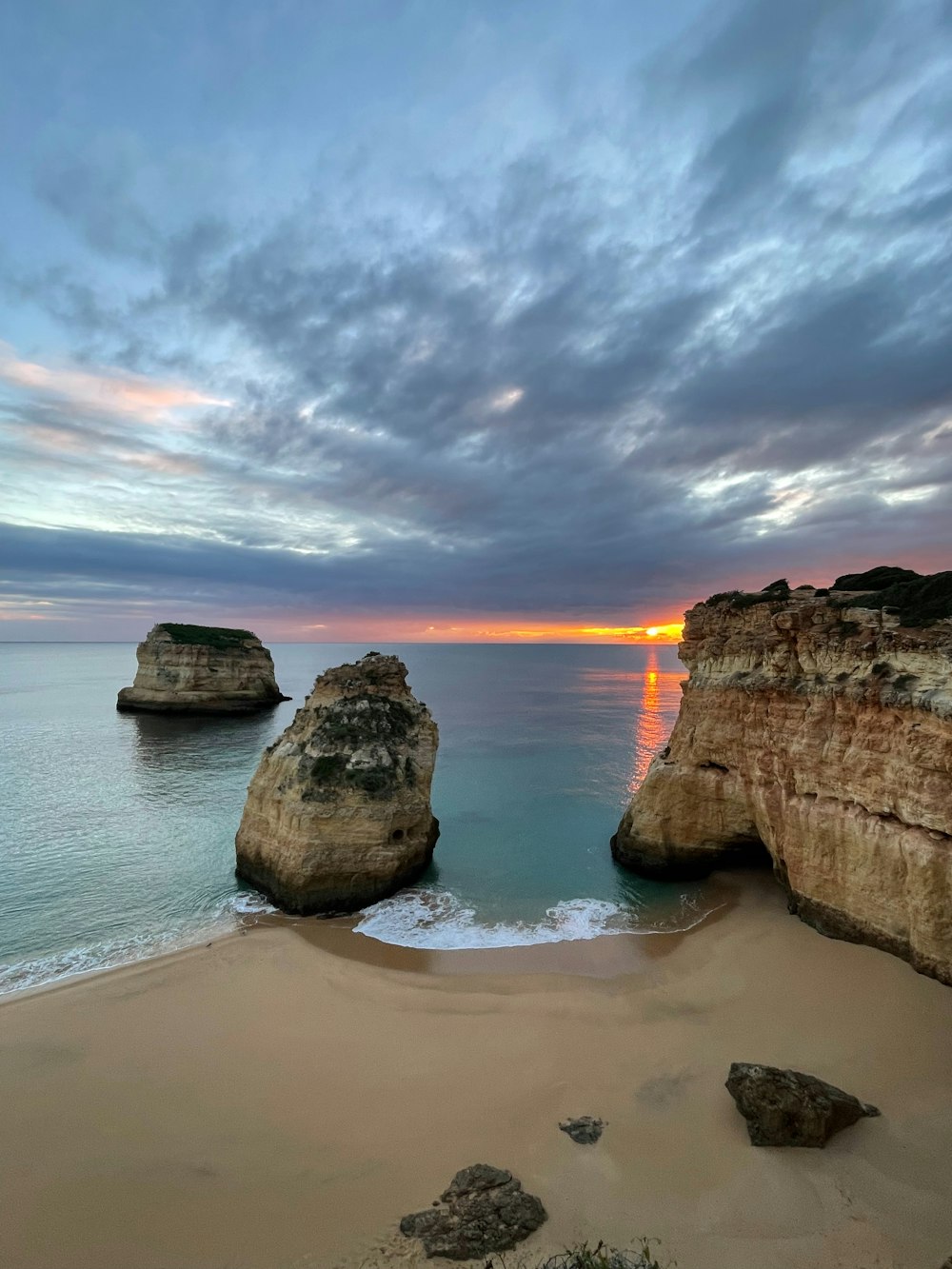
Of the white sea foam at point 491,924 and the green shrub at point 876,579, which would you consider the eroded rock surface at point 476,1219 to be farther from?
the green shrub at point 876,579

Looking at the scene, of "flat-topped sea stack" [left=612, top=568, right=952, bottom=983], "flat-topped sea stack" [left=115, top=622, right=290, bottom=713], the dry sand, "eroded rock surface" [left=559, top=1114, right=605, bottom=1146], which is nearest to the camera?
the dry sand

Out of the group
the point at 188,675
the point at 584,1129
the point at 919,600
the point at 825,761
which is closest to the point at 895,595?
the point at 919,600

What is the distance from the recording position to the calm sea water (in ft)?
47.8

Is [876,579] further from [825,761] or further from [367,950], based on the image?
[367,950]

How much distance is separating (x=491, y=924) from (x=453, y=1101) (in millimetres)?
6559

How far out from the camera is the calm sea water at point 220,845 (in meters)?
14.6

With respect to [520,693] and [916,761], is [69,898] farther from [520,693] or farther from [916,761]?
[520,693]

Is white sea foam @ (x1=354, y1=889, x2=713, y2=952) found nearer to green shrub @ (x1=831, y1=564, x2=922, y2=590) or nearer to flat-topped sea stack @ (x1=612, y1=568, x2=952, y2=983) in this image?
flat-topped sea stack @ (x1=612, y1=568, x2=952, y2=983)

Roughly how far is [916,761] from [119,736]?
48.8 m

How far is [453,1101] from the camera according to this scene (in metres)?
8.46

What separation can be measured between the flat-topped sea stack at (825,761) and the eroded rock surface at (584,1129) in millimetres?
7327

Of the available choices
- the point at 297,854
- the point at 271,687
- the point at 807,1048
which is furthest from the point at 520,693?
the point at 807,1048

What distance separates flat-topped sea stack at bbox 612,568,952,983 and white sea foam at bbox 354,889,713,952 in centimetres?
268

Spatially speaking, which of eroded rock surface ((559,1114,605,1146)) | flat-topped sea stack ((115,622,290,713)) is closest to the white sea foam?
eroded rock surface ((559,1114,605,1146))
